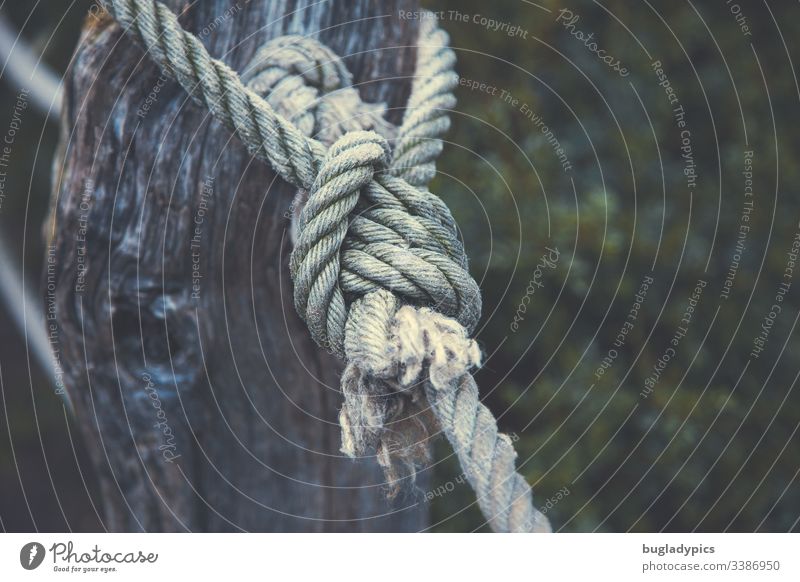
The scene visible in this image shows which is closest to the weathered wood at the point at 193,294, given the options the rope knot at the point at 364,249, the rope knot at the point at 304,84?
the rope knot at the point at 304,84

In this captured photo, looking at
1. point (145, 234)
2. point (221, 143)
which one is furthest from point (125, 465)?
point (221, 143)

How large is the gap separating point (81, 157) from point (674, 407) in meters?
0.96

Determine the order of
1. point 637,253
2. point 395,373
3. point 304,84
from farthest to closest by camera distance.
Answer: point 637,253 < point 304,84 < point 395,373

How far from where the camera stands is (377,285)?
2.18 ft

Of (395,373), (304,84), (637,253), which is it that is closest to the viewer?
(395,373)

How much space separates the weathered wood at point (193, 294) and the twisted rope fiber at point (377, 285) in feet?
0.23

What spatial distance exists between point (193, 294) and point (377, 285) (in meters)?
0.26

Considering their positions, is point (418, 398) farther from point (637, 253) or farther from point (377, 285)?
point (637, 253)

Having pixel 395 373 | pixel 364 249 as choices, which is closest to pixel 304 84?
pixel 364 249

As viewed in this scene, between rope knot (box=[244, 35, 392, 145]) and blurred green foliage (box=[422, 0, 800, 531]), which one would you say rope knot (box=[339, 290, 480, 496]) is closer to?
rope knot (box=[244, 35, 392, 145])

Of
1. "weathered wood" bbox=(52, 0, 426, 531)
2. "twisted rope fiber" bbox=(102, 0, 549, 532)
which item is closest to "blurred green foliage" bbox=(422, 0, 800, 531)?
"weathered wood" bbox=(52, 0, 426, 531)

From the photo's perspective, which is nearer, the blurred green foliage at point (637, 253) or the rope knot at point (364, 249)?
the rope knot at point (364, 249)

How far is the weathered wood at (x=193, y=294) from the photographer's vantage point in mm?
792

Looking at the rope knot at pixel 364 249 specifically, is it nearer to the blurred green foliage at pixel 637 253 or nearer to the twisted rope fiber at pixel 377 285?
the twisted rope fiber at pixel 377 285
